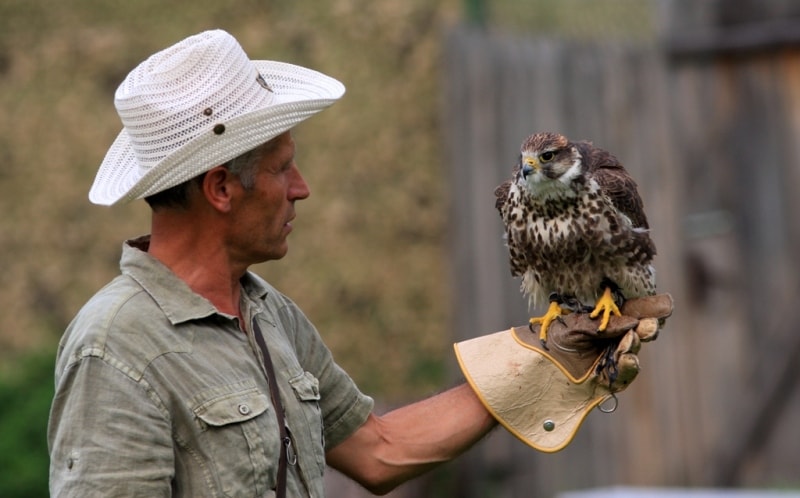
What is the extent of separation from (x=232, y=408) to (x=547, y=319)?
1.07 m

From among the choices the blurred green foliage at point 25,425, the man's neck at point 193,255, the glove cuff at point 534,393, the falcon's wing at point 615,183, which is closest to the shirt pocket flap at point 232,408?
the man's neck at point 193,255

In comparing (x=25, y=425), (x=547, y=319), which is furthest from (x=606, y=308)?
(x=25, y=425)

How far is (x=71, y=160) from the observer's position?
25.3ft

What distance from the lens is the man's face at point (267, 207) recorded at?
132 inches

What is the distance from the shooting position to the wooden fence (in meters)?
6.74

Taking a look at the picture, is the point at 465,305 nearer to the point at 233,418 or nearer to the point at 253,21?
the point at 253,21

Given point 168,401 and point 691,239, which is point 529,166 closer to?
point 168,401

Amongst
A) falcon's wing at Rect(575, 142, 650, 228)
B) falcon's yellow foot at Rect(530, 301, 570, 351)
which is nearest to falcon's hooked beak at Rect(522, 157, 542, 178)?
falcon's wing at Rect(575, 142, 650, 228)

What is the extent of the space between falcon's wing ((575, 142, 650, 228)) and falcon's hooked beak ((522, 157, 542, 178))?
19 cm

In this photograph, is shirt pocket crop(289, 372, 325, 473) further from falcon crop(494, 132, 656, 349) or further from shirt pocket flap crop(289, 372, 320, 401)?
falcon crop(494, 132, 656, 349)

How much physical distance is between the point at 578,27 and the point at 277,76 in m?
4.20

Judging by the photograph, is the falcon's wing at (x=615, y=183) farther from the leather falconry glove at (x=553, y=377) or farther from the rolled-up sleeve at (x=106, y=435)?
the rolled-up sleeve at (x=106, y=435)

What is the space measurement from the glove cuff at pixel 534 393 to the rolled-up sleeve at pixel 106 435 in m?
1.03

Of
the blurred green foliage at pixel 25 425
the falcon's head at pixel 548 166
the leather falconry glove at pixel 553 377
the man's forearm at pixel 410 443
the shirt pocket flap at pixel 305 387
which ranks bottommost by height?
the blurred green foliage at pixel 25 425
